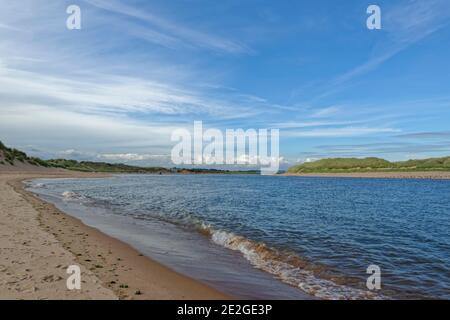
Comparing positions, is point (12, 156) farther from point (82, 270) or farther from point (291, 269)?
point (291, 269)

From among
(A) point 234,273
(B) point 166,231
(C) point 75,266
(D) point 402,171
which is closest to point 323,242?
(A) point 234,273

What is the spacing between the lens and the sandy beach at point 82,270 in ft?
23.9

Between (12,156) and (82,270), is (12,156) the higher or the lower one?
the higher one

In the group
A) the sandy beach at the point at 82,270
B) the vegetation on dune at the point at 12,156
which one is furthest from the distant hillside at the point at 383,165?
the vegetation on dune at the point at 12,156

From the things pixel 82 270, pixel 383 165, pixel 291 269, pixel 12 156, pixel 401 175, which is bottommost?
pixel 401 175

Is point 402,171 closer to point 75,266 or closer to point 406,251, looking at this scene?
point 406,251

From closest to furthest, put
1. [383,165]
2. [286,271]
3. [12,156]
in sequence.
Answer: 1. [286,271]
2. [12,156]
3. [383,165]

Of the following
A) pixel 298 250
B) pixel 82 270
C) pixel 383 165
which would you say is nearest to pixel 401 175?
pixel 383 165

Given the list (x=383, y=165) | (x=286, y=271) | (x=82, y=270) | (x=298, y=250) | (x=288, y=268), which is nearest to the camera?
(x=82, y=270)

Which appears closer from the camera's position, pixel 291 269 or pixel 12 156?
pixel 291 269

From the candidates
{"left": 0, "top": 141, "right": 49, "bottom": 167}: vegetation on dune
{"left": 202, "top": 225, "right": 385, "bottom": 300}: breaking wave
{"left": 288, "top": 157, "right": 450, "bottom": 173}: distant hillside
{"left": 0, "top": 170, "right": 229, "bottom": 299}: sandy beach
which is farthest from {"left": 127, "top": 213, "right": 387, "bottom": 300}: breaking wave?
{"left": 288, "top": 157, "right": 450, "bottom": 173}: distant hillside

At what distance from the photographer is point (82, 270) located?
8922mm

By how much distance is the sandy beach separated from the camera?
7.30 meters

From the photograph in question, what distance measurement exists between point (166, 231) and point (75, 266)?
8.67m
